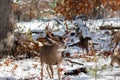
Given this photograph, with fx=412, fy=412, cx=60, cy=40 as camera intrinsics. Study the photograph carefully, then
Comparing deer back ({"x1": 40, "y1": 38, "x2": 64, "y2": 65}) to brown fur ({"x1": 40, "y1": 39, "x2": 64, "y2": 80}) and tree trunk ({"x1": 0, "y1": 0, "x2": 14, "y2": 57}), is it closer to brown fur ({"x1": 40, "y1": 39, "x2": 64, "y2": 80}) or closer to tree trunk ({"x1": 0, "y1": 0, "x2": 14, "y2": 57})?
brown fur ({"x1": 40, "y1": 39, "x2": 64, "y2": 80})

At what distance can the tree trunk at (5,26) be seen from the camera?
12.6m

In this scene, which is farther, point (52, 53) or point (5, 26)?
point (5, 26)

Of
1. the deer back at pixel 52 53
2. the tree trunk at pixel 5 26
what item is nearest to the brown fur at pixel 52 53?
the deer back at pixel 52 53

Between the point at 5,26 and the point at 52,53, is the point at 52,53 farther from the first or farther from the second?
the point at 5,26

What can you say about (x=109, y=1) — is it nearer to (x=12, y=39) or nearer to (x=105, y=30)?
(x=105, y=30)

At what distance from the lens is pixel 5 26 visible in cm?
1270

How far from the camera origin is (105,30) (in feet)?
64.4

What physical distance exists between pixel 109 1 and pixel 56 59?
8990 millimetres

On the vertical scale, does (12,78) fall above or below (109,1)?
below

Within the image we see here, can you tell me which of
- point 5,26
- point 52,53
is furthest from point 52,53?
point 5,26

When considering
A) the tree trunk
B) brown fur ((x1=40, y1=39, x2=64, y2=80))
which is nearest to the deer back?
brown fur ((x1=40, y1=39, x2=64, y2=80))

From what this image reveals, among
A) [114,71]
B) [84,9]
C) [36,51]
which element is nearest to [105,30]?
[84,9]

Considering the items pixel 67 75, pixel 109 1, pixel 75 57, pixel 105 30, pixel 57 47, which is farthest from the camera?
pixel 105 30

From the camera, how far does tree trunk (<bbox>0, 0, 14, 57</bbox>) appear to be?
12.6 meters
